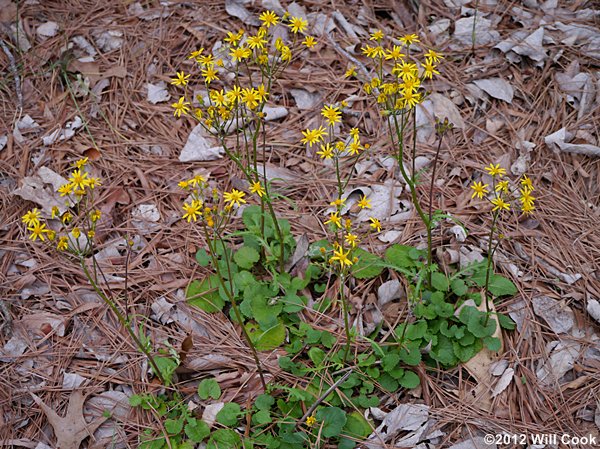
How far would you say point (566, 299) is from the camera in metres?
2.81

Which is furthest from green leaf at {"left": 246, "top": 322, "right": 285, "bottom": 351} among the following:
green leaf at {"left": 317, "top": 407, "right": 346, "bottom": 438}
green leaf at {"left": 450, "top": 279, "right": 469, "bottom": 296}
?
green leaf at {"left": 450, "top": 279, "right": 469, "bottom": 296}

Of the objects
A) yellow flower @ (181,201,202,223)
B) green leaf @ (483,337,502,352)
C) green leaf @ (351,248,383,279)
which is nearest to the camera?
yellow flower @ (181,201,202,223)

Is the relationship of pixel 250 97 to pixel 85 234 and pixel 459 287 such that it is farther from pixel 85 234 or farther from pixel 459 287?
pixel 459 287

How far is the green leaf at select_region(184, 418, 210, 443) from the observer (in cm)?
250

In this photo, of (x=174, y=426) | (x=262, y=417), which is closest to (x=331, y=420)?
(x=262, y=417)

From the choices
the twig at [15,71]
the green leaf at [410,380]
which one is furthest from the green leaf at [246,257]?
the twig at [15,71]

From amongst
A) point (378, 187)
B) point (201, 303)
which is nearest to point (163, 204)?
point (201, 303)

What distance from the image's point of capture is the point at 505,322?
2.74 m

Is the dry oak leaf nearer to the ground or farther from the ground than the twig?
nearer to the ground

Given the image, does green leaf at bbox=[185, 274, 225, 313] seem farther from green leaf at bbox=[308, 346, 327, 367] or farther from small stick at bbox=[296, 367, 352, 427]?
small stick at bbox=[296, 367, 352, 427]

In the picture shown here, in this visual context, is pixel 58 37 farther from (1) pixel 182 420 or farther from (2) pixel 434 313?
(2) pixel 434 313

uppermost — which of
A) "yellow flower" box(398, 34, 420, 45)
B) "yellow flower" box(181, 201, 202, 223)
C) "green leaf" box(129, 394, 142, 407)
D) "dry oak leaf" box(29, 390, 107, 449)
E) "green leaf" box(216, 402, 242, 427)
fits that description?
"yellow flower" box(398, 34, 420, 45)

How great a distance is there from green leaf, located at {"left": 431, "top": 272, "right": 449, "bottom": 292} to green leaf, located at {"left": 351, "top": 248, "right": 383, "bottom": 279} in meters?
0.27

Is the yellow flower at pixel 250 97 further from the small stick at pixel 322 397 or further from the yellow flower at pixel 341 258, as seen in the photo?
the small stick at pixel 322 397
